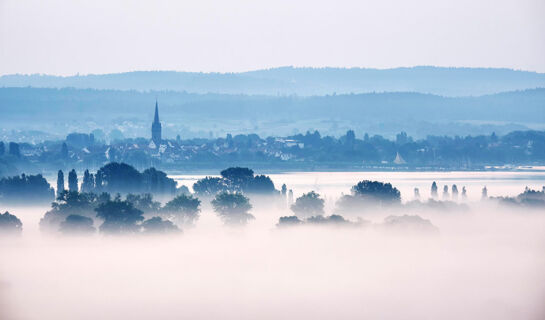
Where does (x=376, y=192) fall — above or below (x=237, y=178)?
below

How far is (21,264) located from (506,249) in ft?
136

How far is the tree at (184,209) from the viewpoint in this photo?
129875 mm

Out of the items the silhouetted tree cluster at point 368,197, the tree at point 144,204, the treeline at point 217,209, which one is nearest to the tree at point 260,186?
the treeline at point 217,209

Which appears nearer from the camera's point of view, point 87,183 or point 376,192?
point 376,192

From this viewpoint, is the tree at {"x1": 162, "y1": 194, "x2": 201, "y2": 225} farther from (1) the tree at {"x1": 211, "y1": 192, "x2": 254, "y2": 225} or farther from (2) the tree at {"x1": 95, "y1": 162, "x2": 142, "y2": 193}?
(2) the tree at {"x1": 95, "y1": 162, "x2": 142, "y2": 193}

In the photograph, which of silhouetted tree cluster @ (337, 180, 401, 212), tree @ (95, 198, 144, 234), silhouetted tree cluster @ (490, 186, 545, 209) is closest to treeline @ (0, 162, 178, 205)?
silhouetted tree cluster @ (337, 180, 401, 212)

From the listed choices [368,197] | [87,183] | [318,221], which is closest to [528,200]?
[368,197]

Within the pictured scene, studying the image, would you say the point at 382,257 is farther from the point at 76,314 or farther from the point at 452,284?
the point at 76,314

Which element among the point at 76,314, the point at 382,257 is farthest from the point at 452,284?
the point at 76,314

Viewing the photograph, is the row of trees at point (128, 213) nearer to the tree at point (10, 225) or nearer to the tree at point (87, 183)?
the tree at point (10, 225)

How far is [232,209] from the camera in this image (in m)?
132

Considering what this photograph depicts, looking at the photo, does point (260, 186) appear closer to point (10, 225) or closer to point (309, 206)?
point (309, 206)

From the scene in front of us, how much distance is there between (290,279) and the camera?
11006 centimetres

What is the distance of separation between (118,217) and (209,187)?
38.3 m
